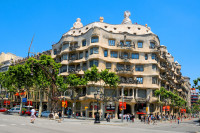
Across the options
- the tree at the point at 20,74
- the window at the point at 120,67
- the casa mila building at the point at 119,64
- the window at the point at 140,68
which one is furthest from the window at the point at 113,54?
the tree at the point at 20,74

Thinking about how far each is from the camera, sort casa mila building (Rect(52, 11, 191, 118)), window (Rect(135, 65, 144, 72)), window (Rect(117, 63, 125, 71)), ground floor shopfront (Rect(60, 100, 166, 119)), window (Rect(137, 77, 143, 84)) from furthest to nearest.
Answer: window (Rect(135, 65, 144, 72)) → window (Rect(117, 63, 125, 71)) → window (Rect(137, 77, 143, 84)) → casa mila building (Rect(52, 11, 191, 118)) → ground floor shopfront (Rect(60, 100, 166, 119))

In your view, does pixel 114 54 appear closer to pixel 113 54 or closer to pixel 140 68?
pixel 113 54

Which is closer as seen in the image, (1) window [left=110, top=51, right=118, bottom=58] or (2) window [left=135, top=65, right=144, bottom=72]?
(1) window [left=110, top=51, right=118, bottom=58]

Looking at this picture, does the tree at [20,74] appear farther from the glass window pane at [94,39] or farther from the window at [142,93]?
the window at [142,93]

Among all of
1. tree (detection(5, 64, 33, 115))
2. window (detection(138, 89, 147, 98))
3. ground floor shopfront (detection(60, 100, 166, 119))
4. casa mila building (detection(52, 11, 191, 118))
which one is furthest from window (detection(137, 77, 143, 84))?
tree (detection(5, 64, 33, 115))

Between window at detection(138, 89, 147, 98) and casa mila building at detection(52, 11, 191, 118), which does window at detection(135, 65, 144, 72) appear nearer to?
casa mila building at detection(52, 11, 191, 118)

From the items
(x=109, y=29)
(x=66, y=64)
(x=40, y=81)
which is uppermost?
(x=109, y=29)

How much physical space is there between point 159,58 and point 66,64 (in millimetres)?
26912

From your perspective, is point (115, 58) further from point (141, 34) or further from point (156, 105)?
point (156, 105)

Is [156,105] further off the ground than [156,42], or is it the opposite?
[156,42]

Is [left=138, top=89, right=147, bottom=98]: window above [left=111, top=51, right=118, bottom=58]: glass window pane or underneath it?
underneath

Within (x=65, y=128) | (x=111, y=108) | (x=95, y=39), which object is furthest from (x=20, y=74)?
(x=65, y=128)

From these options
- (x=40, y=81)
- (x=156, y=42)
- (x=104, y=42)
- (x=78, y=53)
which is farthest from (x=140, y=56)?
(x=40, y=81)

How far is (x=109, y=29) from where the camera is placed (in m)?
68.6
